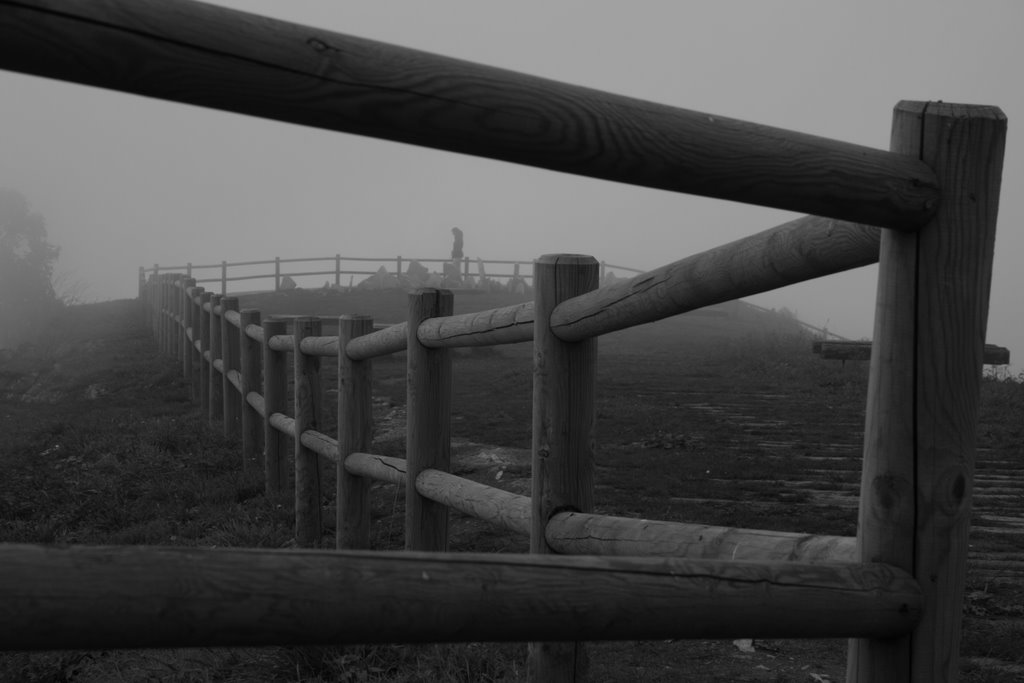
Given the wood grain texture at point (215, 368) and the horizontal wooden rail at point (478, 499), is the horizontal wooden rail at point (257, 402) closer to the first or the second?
the wood grain texture at point (215, 368)

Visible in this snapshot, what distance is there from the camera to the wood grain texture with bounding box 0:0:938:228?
3.80 ft

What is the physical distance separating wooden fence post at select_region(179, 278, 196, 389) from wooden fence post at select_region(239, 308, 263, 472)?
4.73 metres

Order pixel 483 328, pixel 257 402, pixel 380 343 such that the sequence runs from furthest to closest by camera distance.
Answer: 1. pixel 257 402
2. pixel 380 343
3. pixel 483 328

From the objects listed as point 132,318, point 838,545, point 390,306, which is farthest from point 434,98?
point 132,318

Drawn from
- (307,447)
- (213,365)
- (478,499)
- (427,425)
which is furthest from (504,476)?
(213,365)

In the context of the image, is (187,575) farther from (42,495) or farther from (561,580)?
(42,495)

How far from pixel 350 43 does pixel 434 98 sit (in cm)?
13

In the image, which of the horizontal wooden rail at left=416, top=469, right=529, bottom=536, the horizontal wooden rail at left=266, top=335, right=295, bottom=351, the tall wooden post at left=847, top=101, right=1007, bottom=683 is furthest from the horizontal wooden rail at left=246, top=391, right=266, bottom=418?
the tall wooden post at left=847, top=101, right=1007, bottom=683

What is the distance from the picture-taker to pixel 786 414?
952 centimetres

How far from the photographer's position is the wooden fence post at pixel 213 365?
33.6 feet

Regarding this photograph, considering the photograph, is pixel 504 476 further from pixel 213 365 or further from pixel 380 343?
pixel 213 365

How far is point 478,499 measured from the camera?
120 inches

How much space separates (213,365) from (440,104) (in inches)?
367

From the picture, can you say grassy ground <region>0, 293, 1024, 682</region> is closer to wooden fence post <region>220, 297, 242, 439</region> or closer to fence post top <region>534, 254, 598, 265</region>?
wooden fence post <region>220, 297, 242, 439</region>
